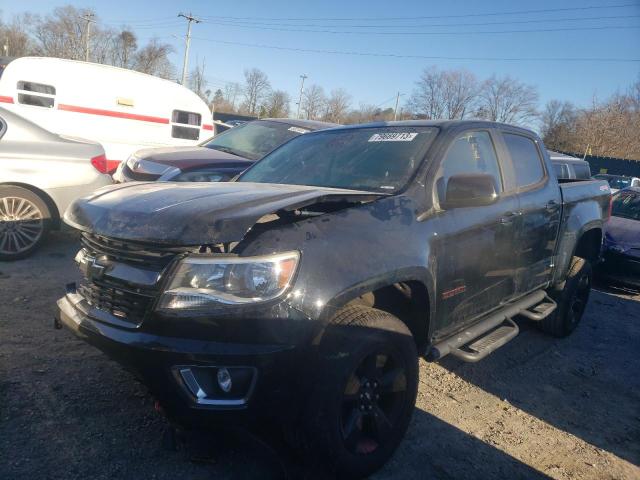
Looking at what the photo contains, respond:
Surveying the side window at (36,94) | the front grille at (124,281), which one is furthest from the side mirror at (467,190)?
the side window at (36,94)

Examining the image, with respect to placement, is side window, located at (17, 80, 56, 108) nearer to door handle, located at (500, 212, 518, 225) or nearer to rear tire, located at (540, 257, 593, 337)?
door handle, located at (500, 212, 518, 225)

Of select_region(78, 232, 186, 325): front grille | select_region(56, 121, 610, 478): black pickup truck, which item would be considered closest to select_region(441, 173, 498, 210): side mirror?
select_region(56, 121, 610, 478): black pickup truck

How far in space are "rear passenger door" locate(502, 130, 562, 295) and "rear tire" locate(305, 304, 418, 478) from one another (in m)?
1.58

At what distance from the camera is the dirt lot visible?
2445mm

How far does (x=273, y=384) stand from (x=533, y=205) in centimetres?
271

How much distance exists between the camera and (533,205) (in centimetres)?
381

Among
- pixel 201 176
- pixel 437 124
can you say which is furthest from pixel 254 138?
pixel 437 124

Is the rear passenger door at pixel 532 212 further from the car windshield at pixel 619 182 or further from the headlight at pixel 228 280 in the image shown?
the car windshield at pixel 619 182

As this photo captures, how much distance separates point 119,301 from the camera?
2256 mm

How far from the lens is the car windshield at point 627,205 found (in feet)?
26.3

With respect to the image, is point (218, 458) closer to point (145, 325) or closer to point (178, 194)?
point (145, 325)

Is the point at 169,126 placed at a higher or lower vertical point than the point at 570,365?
higher

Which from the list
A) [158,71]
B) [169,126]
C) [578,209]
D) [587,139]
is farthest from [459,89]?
[578,209]

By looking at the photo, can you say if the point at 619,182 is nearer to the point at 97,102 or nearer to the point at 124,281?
the point at 97,102
